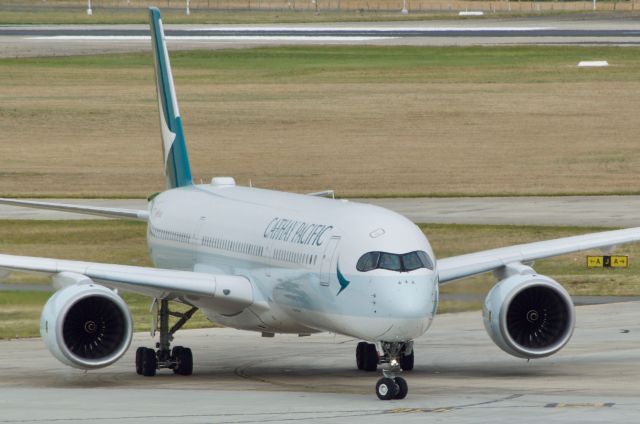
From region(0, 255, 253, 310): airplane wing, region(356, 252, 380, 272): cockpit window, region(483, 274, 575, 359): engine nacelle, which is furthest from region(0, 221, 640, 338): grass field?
region(356, 252, 380, 272): cockpit window

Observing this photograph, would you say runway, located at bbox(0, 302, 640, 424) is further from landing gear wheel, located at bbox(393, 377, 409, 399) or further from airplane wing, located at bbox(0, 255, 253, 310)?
airplane wing, located at bbox(0, 255, 253, 310)

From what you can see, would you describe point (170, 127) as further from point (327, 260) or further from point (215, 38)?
point (215, 38)

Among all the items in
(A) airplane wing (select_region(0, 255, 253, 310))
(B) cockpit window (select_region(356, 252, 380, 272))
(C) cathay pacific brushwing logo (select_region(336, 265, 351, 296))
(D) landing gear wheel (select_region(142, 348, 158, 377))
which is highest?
(B) cockpit window (select_region(356, 252, 380, 272))

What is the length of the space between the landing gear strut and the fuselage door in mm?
2076

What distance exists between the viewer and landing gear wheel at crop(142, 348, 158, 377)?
35844 mm

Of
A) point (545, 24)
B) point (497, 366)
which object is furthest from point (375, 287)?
point (545, 24)

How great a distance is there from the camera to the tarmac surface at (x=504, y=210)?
214ft

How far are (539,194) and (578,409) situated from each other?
4880 centimetres

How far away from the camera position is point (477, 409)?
1099 inches

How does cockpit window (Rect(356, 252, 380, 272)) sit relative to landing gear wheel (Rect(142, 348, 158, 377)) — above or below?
above

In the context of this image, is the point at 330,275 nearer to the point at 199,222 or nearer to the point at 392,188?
the point at 199,222

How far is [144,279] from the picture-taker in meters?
33.5

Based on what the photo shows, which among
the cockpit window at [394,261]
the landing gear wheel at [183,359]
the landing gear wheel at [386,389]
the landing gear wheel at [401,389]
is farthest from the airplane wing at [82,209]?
the landing gear wheel at [401,389]

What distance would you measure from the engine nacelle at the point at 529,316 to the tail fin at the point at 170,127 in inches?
493
